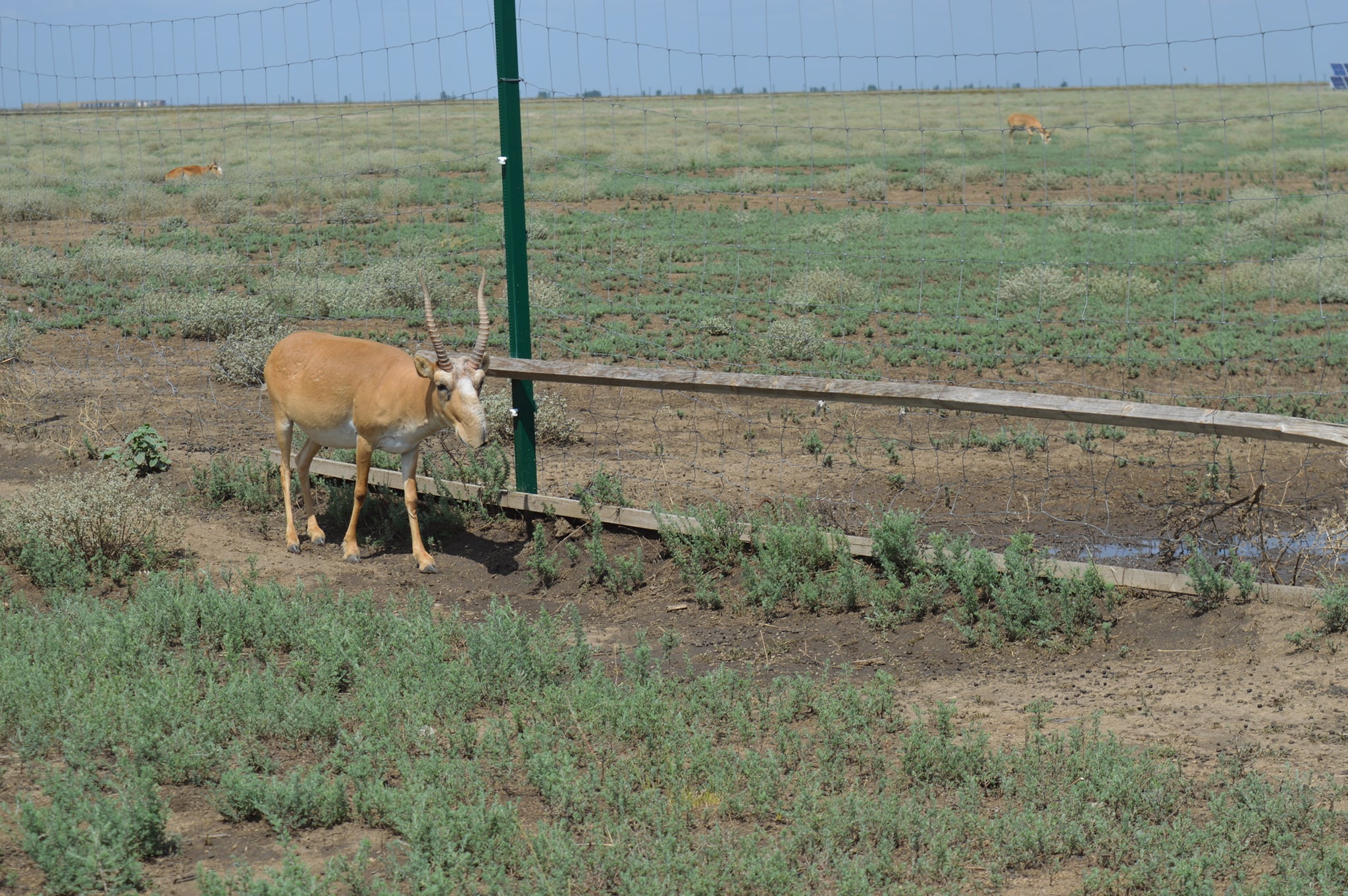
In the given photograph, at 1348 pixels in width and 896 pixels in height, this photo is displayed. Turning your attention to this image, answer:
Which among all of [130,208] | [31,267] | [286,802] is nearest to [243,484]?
[286,802]

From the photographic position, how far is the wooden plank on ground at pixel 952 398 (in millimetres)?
6113

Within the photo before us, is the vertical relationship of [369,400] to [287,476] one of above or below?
above

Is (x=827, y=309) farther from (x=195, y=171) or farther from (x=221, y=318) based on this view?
(x=195, y=171)

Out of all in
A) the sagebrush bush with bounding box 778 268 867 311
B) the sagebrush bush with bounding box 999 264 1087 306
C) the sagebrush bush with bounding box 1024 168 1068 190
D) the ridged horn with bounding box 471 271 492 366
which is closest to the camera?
the ridged horn with bounding box 471 271 492 366

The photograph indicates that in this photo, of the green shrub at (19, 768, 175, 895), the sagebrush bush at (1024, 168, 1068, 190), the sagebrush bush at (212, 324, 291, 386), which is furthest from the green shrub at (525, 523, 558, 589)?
the sagebrush bush at (1024, 168, 1068, 190)

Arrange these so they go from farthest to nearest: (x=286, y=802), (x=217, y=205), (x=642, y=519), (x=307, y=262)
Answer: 1. (x=217, y=205)
2. (x=307, y=262)
3. (x=642, y=519)
4. (x=286, y=802)

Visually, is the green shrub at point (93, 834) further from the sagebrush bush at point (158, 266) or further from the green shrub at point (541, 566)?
the sagebrush bush at point (158, 266)

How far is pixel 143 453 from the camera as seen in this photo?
380 inches

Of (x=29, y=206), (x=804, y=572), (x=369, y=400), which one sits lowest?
(x=804, y=572)

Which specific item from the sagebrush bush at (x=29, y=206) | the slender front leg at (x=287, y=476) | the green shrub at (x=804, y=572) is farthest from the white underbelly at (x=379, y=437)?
the sagebrush bush at (x=29, y=206)

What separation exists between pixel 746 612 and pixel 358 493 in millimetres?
2866

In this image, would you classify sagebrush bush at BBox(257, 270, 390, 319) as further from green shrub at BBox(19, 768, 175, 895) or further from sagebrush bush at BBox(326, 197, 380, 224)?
green shrub at BBox(19, 768, 175, 895)

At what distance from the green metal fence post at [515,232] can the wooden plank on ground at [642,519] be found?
0.81 feet

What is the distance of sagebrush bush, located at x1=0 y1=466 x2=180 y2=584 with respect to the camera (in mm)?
7512
